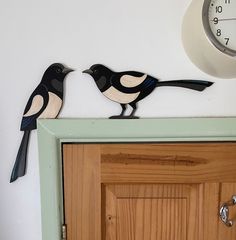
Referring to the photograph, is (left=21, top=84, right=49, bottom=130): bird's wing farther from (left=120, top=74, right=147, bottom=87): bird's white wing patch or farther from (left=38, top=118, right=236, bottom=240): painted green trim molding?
(left=120, top=74, right=147, bottom=87): bird's white wing patch

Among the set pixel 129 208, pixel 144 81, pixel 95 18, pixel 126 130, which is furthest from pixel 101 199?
pixel 95 18

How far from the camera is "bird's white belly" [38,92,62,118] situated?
2.93 ft

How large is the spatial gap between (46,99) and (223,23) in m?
0.47

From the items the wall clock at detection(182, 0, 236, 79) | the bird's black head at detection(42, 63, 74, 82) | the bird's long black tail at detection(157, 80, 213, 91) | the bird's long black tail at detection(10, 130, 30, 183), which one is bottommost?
the bird's long black tail at detection(10, 130, 30, 183)

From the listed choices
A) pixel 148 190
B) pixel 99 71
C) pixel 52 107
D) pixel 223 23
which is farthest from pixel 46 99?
pixel 223 23

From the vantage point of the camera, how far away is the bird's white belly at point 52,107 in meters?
0.89

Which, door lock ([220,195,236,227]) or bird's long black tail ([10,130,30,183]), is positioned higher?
bird's long black tail ([10,130,30,183])

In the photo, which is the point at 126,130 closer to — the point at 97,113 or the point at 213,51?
the point at 97,113

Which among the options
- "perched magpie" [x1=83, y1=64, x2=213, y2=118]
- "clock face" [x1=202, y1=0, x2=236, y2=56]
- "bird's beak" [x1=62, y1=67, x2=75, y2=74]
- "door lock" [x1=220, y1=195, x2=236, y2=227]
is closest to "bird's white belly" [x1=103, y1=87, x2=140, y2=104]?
"perched magpie" [x1=83, y1=64, x2=213, y2=118]

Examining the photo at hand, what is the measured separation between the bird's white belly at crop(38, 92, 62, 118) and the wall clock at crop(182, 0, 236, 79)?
361 millimetres

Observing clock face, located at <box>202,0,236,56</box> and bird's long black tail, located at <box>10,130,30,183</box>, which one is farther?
bird's long black tail, located at <box>10,130,30,183</box>

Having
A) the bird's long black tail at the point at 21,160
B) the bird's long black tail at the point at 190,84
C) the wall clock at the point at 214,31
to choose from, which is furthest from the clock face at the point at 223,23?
the bird's long black tail at the point at 21,160

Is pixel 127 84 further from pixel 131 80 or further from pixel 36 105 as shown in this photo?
pixel 36 105

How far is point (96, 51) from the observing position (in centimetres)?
89
